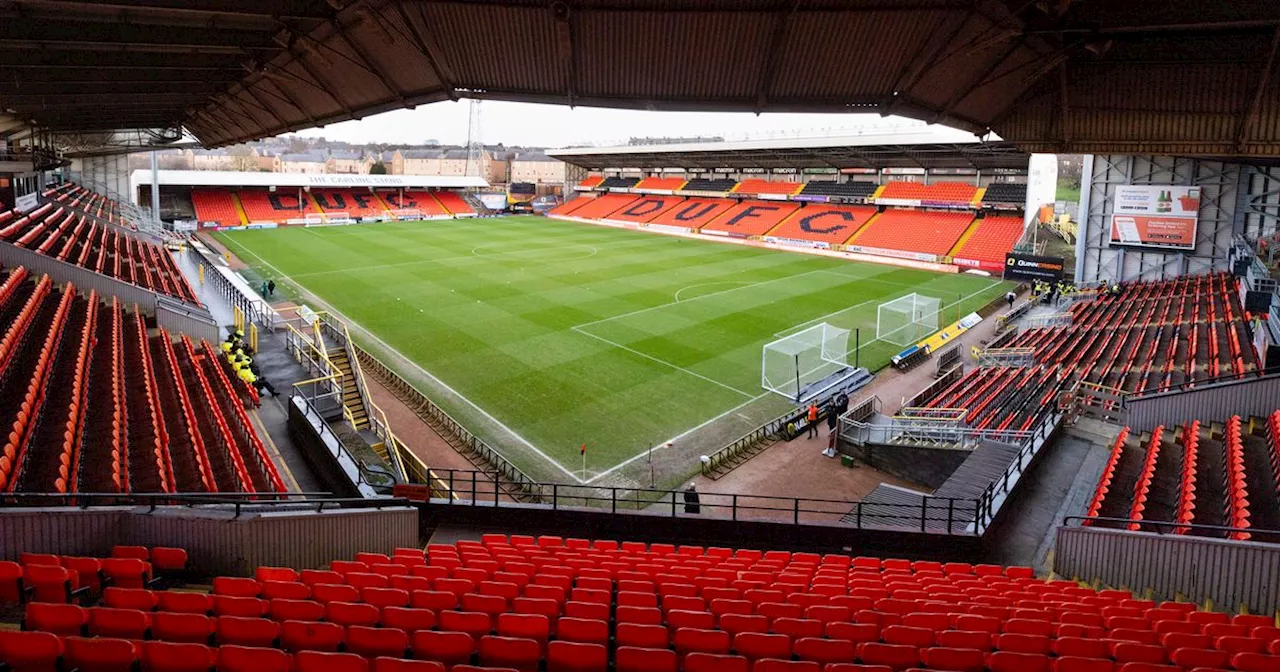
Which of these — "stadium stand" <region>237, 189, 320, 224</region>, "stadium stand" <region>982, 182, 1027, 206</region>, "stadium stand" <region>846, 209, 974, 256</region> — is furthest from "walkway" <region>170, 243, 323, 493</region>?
"stadium stand" <region>982, 182, 1027, 206</region>

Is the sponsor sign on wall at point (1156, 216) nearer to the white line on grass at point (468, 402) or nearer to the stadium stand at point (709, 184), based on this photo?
the white line on grass at point (468, 402)

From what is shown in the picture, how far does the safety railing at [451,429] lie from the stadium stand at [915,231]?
37.3 m

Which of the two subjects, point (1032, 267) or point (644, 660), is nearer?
point (644, 660)

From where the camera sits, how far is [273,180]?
2564 inches

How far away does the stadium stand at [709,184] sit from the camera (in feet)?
220

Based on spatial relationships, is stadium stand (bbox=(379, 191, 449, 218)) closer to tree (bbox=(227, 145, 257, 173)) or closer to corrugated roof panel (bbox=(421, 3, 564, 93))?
tree (bbox=(227, 145, 257, 173))

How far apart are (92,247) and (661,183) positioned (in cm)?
5547

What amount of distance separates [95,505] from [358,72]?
6428mm

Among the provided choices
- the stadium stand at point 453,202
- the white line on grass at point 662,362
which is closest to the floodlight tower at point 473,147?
the stadium stand at point 453,202

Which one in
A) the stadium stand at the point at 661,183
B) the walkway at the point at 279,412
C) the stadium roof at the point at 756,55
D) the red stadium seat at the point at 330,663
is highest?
the stadium stand at the point at 661,183

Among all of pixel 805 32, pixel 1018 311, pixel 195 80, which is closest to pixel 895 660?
pixel 805 32

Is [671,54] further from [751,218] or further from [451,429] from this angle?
[751,218]

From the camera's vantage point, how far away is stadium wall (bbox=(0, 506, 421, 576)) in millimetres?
6949

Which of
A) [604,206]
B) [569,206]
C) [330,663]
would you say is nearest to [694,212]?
[604,206]
